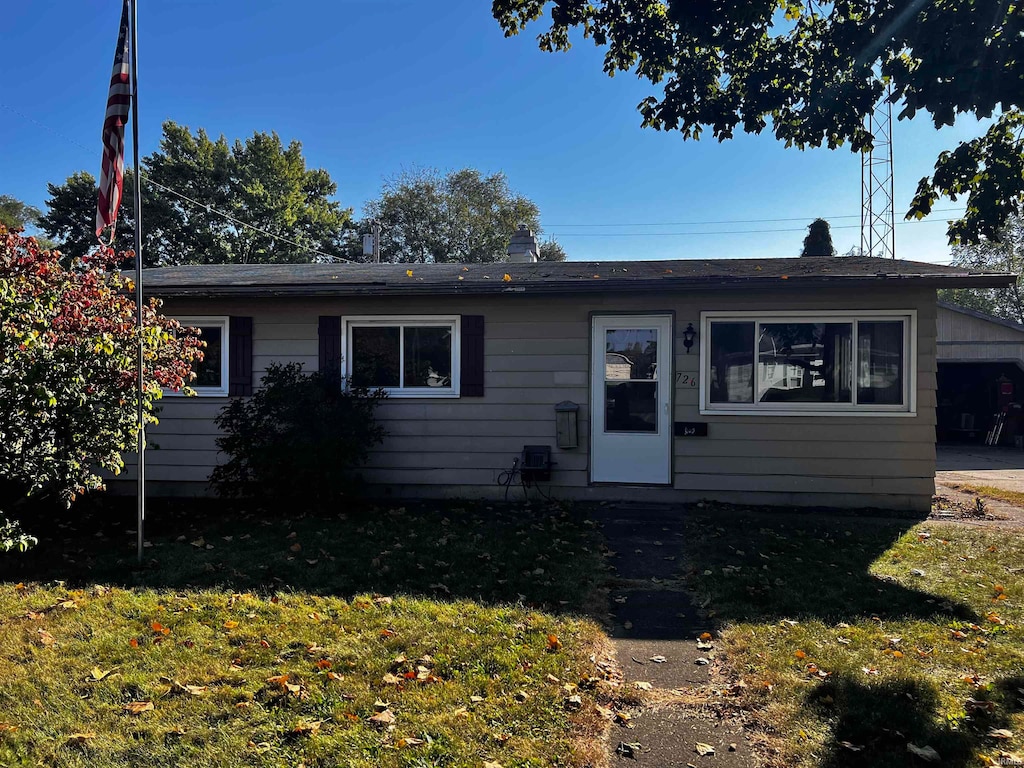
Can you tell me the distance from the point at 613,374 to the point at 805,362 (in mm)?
2248

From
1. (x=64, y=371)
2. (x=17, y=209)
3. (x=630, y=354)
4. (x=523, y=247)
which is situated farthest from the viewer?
(x=17, y=209)

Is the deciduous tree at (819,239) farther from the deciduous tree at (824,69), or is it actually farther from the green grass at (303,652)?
the green grass at (303,652)

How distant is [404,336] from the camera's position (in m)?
8.18

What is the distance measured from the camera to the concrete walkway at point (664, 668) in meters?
2.84

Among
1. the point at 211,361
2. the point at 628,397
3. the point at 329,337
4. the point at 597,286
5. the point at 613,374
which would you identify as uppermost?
the point at 597,286

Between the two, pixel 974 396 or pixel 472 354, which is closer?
pixel 472 354

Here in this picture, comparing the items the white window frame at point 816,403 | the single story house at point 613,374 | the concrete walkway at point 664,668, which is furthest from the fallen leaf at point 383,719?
the white window frame at point 816,403

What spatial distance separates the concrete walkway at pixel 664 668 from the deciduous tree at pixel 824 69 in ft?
12.9

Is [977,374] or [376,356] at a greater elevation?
[977,374]

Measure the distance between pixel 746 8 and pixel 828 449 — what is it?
4846 millimetres

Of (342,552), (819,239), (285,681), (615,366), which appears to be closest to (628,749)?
(285,681)

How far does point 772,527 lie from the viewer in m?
6.62

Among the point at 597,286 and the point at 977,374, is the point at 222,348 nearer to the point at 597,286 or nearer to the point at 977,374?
the point at 597,286

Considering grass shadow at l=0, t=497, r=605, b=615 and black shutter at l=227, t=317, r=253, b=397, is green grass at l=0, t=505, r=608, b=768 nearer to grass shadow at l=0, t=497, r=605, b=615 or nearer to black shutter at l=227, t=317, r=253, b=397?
grass shadow at l=0, t=497, r=605, b=615
